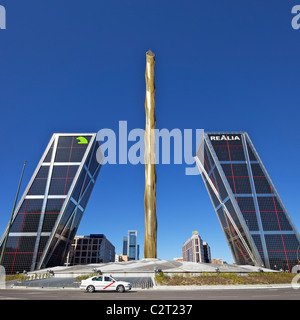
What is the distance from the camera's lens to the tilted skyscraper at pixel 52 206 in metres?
48.8

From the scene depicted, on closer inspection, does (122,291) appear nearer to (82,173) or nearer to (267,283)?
(267,283)

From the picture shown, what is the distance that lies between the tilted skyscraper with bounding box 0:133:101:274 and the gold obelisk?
25861mm

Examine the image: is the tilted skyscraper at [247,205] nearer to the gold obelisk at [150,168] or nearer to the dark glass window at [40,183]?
the gold obelisk at [150,168]

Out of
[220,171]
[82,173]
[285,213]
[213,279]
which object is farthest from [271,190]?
[82,173]

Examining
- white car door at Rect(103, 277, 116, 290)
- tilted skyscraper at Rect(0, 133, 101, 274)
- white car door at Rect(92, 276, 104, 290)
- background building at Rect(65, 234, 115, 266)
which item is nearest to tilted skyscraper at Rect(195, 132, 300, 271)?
tilted skyscraper at Rect(0, 133, 101, 274)

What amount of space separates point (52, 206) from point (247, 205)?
49022mm

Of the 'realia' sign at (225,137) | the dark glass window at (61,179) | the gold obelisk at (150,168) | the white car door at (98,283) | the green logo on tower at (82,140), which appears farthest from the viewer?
the 'realia' sign at (225,137)

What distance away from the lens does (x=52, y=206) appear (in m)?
53.5

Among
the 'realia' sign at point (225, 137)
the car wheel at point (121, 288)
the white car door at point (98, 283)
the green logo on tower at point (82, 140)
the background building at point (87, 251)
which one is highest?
the 'realia' sign at point (225, 137)

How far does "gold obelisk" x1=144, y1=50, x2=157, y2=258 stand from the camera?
36062 mm

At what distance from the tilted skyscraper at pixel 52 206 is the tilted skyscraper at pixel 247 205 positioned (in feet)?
124

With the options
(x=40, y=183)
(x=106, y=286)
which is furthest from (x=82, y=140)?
(x=106, y=286)

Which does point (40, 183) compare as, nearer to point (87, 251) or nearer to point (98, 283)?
point (98, 283)

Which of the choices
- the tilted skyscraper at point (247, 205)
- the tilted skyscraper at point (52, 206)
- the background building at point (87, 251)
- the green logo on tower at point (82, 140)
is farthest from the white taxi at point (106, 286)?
the background building at point (87, 251)
